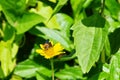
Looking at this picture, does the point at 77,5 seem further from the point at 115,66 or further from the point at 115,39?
the point at 115,66

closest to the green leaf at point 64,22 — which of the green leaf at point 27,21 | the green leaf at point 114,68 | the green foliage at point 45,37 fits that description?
the green foliage at point 45,37

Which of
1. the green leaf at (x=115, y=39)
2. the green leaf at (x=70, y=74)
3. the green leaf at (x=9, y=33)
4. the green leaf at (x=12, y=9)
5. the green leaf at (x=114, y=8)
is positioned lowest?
the green leaf at (x=70, y=74)

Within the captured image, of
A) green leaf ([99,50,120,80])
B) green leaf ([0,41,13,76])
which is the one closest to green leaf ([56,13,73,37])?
green leaf ([0,41,13,76])

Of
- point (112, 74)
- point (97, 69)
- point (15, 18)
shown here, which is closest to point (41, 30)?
point (15, 18)

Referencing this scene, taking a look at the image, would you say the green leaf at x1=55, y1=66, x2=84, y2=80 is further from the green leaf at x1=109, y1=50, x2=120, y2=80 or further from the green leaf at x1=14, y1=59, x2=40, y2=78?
the green leaf at x1=109, y1=50, x2=120, y2=80

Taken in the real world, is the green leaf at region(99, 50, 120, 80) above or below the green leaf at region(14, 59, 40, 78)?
above

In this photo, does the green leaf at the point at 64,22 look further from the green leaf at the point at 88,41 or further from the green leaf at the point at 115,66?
the green leaf at the point at 115,66
